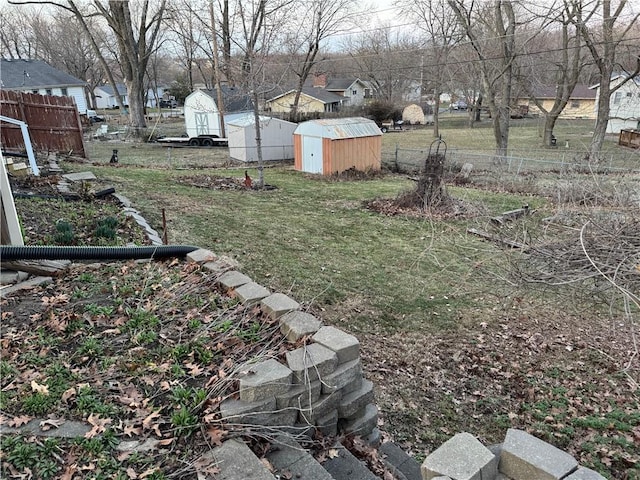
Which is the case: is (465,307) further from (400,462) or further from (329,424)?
(329,424)

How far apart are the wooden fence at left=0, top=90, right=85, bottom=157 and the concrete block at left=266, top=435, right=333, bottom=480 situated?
41.2 ft

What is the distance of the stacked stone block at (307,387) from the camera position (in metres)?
2.43

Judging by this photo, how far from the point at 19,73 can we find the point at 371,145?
30.0 m

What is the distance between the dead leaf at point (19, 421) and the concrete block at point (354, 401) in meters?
1.79

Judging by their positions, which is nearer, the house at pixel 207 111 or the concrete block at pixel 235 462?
the concrete block at pixel 235 462

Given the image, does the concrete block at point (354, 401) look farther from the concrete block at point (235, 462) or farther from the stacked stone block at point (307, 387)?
the concrete block at point (235, 462)

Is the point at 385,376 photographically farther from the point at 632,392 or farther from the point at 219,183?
the point at 219,183

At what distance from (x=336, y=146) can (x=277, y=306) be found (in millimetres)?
13645

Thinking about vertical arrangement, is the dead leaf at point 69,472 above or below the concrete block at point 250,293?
below

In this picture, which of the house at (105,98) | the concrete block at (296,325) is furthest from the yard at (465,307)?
the house at (105,98)

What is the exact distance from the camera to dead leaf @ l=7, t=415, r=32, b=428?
2164 millimetres

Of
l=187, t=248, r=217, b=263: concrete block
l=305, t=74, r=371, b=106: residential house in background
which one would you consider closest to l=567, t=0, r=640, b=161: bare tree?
l=187, t=248, r=217, b=263: concrete block

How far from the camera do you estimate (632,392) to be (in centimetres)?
443

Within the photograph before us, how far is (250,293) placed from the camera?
3602mm
